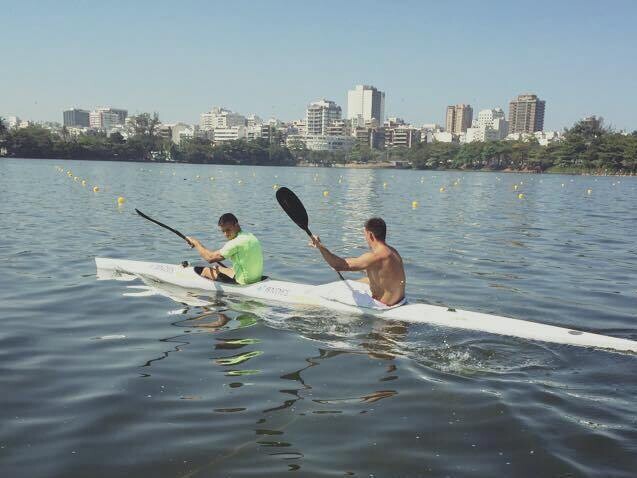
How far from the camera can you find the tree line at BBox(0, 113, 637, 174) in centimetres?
11206

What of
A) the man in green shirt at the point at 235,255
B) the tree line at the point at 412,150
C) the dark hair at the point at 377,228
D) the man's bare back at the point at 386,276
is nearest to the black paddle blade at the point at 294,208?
the man in green shirt at the point at 235,255

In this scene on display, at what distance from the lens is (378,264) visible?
9.44m

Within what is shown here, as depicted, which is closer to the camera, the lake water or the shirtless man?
the lake water

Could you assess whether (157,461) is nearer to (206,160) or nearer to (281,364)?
(281,364)

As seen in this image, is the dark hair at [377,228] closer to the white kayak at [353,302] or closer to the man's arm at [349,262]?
the man's arm at [349,262]

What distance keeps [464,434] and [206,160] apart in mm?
154856

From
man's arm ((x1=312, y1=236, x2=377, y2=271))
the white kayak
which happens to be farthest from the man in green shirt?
man's arm ((x1=312, y1=236, x2=377, y2=271))

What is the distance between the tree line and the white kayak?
10766cm

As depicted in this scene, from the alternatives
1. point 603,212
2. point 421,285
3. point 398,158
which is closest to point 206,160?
point 398,158

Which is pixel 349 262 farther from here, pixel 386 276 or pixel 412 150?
pixel 412 150

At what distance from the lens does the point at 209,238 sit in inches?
785

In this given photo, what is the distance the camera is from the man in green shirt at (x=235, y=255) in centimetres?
1090

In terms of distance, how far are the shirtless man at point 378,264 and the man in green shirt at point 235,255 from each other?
1.86 metres

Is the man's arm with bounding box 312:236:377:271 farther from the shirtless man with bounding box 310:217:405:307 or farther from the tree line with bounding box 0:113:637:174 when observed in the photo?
the tree line with bounding box 0:113:637:174
